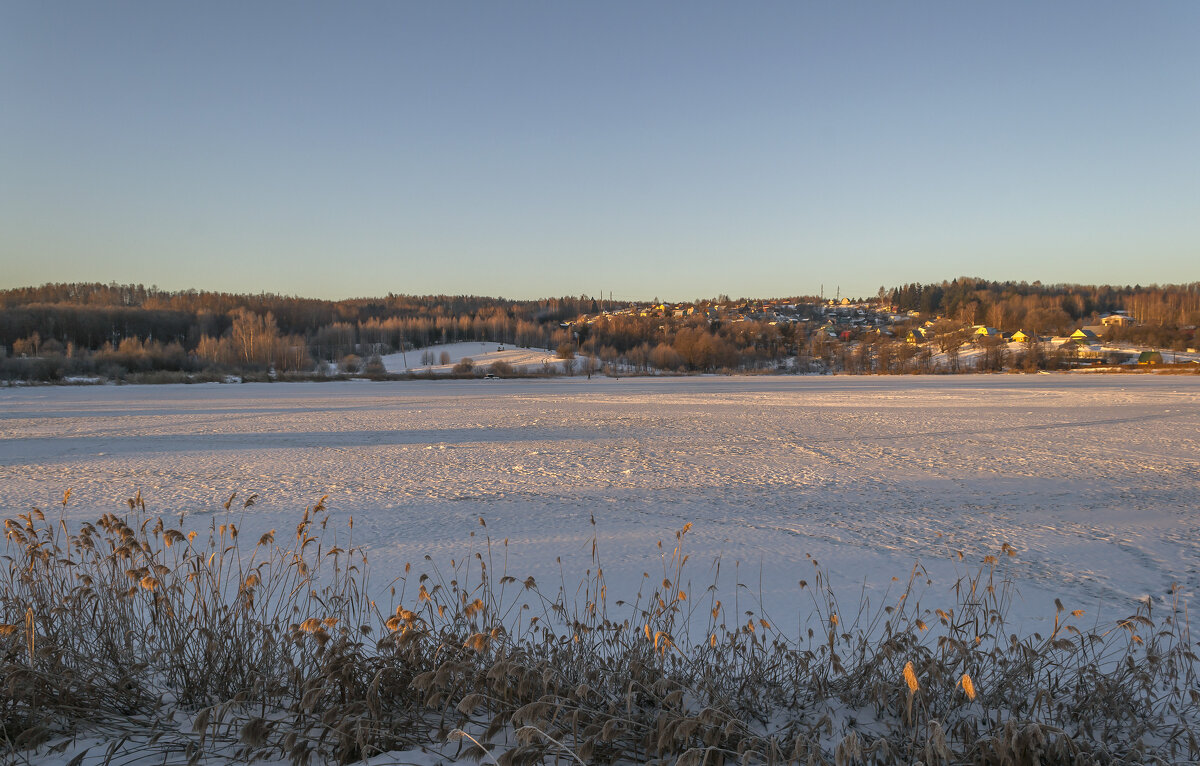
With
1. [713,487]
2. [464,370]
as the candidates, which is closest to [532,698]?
[713,487]

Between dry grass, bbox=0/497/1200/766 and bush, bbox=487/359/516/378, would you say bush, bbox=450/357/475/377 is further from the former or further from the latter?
dry grass, bbox=0/497/1200/766

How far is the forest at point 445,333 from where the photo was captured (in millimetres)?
60219

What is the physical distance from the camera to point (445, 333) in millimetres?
106688

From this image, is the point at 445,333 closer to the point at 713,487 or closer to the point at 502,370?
the point at 502,370

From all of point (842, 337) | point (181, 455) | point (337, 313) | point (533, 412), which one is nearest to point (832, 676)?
point (181, 455)

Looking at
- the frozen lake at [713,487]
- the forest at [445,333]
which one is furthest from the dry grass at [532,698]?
the forest at [445,333]

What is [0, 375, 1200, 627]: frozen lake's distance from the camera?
577 centimetres

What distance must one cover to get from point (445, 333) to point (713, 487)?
101452mm

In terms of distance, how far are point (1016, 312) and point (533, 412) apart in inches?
4496

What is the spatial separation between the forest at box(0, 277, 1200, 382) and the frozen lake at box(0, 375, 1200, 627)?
127 feet

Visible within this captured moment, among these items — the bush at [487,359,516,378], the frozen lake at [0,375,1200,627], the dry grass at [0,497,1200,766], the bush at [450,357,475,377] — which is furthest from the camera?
the bush at [487,359,516,378]

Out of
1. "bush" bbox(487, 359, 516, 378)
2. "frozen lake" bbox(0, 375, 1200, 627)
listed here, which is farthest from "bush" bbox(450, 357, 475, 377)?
"frozen lake" bbox(0, 375, 1200, 627)

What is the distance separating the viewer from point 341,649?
2576mm

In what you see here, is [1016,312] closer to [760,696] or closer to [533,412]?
[533,412]
